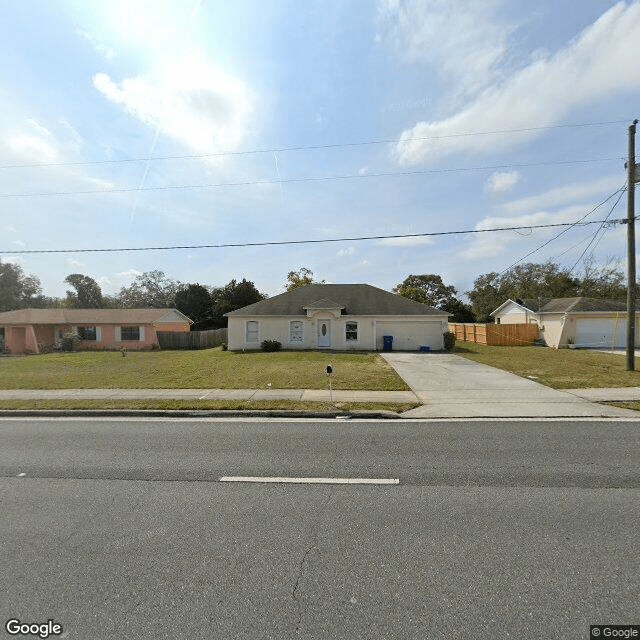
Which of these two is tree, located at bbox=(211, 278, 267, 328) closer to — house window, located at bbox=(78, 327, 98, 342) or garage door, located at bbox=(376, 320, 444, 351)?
house window, located at bbox=(78, 327, 98, 342)

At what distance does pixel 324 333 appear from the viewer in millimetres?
25438

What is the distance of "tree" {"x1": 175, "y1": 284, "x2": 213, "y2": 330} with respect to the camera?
44.8 metres

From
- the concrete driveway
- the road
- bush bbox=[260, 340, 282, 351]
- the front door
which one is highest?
the front door

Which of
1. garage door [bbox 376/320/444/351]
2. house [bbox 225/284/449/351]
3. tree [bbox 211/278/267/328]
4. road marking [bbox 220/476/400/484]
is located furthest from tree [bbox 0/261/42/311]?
road marking [bbox 220/476/400/484]

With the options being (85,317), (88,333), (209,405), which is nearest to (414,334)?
(209,405)

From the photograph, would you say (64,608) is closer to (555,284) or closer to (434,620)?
(434,620)

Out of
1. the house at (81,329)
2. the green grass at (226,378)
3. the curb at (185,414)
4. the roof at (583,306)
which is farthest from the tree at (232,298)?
the curb at (185,414)

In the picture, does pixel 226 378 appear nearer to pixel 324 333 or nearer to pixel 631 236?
pixel 324 333

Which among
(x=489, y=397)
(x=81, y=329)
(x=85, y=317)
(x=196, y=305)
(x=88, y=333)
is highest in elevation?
(x=196, y=305)

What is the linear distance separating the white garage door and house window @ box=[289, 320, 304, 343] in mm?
21774

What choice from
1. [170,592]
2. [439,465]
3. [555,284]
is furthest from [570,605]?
[555,284]

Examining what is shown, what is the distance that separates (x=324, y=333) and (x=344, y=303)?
292 centimetres

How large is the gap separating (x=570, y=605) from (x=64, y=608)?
12.3 feet

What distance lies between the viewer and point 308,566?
301 cm
